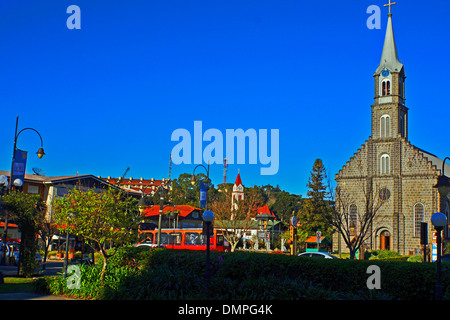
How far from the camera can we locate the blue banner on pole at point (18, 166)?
91.4 feet

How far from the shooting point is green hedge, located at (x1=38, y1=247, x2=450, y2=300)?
1403cm

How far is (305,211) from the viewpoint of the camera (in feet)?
247

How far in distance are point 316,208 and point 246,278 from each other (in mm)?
60180

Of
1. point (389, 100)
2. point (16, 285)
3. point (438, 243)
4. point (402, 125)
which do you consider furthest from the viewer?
point (402, 125)

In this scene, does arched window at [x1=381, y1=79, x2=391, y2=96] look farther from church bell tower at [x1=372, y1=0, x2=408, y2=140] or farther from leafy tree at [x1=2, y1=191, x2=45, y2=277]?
leafy tree at [x1=2, y1=191, x2=45, y2=277]

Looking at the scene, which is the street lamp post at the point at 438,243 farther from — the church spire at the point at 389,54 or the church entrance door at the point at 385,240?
the church spire at the point at 389,54

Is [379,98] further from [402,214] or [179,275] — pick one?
[179,275]

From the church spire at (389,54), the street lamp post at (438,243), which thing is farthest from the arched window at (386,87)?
the street lamp post at (438,243)

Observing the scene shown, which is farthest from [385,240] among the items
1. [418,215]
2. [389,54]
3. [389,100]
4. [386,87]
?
[389,54]

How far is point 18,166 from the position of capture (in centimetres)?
2811

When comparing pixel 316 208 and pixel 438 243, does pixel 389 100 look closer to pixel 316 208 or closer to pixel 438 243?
pixel 316 208

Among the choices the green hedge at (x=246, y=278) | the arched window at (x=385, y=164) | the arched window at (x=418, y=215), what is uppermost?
the arched window at (x=385, y=164)

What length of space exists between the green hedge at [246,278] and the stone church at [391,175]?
141ft
